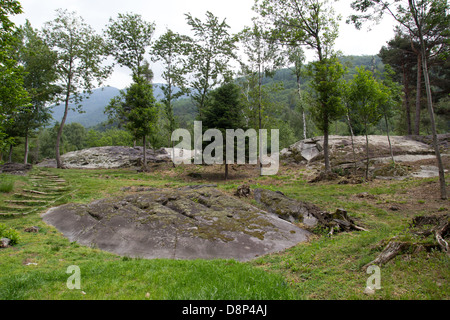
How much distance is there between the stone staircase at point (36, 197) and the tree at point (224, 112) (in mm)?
11850

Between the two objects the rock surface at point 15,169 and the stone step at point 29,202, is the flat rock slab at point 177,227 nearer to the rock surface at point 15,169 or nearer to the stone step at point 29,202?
the stone step at point 29,202

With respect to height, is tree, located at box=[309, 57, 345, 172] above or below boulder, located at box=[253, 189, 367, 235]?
above

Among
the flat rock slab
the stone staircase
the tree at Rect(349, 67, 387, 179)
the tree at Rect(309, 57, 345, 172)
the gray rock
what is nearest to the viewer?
the gray rock

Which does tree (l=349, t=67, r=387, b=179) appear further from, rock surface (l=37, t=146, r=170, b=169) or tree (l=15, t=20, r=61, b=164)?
tree (l=15, t=20, r=61, b=164)

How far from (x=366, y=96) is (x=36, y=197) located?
891 inches

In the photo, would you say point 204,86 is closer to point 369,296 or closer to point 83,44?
point 83,44

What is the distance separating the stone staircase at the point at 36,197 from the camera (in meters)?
11.8

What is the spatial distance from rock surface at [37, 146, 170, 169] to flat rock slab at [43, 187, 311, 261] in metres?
18.1

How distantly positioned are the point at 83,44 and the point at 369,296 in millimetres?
32845

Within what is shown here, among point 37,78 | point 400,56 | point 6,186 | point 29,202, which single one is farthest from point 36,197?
point 400,56

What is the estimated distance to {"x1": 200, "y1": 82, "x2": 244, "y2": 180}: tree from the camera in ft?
69.7

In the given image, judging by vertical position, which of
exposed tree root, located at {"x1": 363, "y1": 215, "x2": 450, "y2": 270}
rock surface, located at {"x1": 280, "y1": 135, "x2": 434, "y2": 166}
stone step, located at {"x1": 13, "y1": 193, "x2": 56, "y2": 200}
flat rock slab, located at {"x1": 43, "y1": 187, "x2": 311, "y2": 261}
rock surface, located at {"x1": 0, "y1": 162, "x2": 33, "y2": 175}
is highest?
rock surface, located at {"x1": 280, "y1": 135, "x2": 434, "y2": 166}

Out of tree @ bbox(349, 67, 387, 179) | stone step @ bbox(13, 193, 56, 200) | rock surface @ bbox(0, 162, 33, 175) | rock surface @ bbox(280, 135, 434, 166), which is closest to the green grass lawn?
stone step @ bbox(13, 193, 56, 200)

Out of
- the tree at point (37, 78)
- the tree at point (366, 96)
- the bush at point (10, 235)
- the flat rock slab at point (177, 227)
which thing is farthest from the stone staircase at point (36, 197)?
the tree at point (366, 96)
